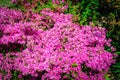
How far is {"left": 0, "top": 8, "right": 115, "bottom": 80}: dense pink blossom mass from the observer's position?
4.85 m

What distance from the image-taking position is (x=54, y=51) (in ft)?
16.8

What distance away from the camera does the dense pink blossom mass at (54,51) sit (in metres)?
4.85

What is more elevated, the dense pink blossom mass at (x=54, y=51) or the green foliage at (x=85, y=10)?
the green foliage at (x=85, y=10)

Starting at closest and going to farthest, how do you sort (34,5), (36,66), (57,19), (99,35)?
(36,66)
(99,35)
(57,19)
(34,5)

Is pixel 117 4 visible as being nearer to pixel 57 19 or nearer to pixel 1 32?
pixel 57 19

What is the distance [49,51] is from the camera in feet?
16.8

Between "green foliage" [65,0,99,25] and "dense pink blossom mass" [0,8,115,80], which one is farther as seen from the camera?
"green foliage" [65,0,99,25]

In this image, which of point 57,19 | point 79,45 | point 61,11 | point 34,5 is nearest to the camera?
point 79,45

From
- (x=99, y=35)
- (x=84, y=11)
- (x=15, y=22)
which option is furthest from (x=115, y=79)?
(x=15, y=22)

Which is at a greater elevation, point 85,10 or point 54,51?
point 85,10

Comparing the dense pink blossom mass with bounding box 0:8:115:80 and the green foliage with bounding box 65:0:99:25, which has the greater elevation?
the green foliage with bounding box 65:0:99:25

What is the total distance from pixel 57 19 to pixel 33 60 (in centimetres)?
164

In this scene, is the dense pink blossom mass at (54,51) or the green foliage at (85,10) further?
the green foliage at (85,10)

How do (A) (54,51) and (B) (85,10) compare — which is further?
(B) (85,10)
